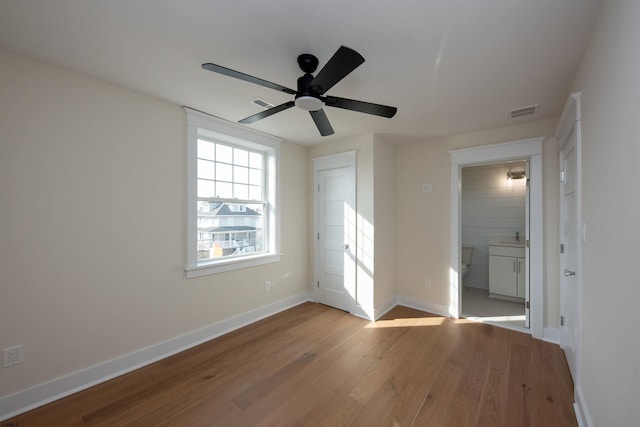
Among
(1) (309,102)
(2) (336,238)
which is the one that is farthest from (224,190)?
(1) (309,102)

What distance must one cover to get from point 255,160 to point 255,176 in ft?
0.75

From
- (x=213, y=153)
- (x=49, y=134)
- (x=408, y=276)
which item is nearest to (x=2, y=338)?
(x=49, y=134)

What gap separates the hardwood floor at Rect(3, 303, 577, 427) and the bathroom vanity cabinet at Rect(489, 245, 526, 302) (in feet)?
3.85

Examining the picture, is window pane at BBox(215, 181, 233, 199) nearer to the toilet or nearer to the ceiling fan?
the ceiling fan

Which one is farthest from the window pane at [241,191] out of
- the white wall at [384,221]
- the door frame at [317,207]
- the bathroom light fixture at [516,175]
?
the bathroom light fixture at [516,175]

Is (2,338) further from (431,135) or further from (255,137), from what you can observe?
(431,135)

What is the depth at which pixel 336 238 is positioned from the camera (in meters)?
3.85

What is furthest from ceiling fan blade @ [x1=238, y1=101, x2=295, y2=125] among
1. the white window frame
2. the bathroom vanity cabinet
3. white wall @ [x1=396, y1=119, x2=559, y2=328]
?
the bathroom vanity cabinet

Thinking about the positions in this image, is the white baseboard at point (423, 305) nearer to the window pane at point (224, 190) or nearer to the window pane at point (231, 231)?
the window pane at point (231, 231)

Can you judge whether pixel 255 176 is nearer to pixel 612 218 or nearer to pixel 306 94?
pixel 306 94

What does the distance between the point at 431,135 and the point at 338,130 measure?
1.27 metres

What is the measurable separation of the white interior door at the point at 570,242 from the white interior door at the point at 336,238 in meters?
2.19

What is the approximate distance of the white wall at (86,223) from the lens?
1.81 meters

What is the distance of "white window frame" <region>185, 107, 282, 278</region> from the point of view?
2.74 metres
